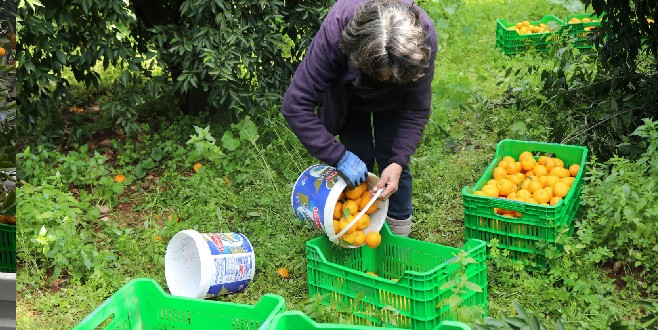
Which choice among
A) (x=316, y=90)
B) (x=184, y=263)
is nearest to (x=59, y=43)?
(x=184, y=263)

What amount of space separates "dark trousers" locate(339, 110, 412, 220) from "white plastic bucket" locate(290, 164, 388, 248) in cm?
30

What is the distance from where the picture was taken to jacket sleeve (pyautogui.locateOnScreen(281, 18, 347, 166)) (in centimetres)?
317

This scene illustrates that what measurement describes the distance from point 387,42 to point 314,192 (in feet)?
2.57

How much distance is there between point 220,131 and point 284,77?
571 mm

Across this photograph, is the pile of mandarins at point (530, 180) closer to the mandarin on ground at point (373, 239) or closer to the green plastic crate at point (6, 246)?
the mandarin on ground at point (373, 239)

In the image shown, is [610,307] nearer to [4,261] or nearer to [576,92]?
[576,92]

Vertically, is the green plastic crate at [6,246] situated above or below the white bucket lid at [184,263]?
above

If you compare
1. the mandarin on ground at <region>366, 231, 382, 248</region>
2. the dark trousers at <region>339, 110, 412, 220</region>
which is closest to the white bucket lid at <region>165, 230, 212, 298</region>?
the mandarin on ground at <region>366, 231, 382, 248</region>

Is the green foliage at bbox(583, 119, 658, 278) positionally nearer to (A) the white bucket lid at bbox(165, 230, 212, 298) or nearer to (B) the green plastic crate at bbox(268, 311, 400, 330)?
(B) the green plastic crate at bbox(268, 311, 400, 330)

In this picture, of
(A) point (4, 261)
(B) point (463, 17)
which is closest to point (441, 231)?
(A) point (4, 261)

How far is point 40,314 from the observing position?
356 centimetres

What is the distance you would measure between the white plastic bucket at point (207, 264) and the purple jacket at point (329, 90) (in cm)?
64

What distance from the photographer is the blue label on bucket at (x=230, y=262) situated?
3533 mm

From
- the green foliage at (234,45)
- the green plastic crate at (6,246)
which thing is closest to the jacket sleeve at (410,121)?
the green foliage at (234,45)
